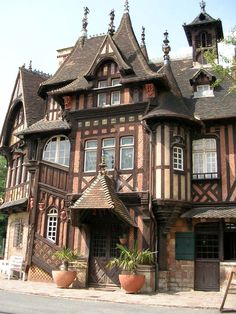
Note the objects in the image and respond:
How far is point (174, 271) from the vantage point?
645 inches

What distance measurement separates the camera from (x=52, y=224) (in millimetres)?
18781

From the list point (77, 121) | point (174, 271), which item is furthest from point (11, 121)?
point (174, 271)

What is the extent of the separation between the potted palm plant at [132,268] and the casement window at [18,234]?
743cm

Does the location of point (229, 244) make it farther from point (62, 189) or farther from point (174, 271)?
point (62, 189)

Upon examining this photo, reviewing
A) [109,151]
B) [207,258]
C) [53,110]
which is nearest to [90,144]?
[109,151]

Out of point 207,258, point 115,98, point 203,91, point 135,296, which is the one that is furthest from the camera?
point 203,91

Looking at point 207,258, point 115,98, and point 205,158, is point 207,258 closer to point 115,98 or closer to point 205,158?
point 205,158

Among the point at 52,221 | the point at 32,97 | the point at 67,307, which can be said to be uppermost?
the point at 32,97

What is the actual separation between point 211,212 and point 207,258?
79.6 inches

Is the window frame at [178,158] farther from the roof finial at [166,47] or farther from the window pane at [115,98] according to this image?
the roof finial at [166,47]

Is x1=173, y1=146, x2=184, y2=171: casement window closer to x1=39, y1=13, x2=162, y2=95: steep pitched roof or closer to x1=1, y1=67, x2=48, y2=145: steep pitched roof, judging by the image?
x1=39, y1=13, x2=162, y2=95: steep pitched roof

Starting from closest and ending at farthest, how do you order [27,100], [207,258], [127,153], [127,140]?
[207,258]
[127,153]
[127,140]
[27,100]

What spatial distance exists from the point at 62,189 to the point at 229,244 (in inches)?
308

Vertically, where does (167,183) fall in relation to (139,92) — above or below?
below
